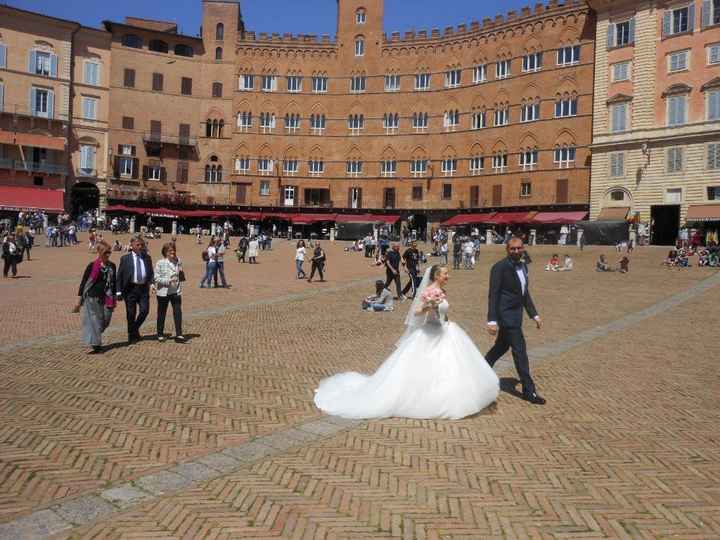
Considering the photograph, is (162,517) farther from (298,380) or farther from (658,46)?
(658,46)

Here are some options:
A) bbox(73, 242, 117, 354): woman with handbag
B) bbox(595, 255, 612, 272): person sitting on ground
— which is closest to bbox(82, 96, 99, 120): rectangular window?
bbox(595, 255, 612, 272): person sitting on ground

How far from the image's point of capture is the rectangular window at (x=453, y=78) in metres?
54.9

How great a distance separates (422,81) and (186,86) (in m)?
22.3

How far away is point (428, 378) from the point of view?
281 inches

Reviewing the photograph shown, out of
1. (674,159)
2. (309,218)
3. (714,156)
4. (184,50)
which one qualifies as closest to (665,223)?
(674,159)

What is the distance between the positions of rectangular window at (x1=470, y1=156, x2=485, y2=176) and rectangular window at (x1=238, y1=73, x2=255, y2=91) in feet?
72.4

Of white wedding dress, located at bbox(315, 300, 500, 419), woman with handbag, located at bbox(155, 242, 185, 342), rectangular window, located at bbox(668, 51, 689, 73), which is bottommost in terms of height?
white wedding dress, located at bbox(315, 300, 500, 419)

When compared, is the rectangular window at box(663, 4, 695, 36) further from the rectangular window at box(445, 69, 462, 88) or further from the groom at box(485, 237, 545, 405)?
the groom at box(485, 237, 545, 405)

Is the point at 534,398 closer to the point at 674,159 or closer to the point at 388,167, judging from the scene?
the point at 674,159

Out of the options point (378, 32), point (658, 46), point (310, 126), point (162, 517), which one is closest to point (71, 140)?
point (310, 126)

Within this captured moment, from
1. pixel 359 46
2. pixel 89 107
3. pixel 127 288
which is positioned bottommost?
pixel 127 288

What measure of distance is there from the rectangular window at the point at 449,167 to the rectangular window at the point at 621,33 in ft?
51.4

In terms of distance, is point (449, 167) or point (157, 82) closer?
point (449, 167)

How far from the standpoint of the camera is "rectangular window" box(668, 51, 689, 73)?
4141cm
